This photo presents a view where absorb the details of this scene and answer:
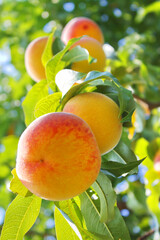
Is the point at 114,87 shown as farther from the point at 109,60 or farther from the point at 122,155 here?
the point at 109,60

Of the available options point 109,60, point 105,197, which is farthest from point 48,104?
point 109,60

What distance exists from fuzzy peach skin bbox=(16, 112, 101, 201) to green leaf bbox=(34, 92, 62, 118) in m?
0.17

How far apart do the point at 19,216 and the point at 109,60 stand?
3.88 feet

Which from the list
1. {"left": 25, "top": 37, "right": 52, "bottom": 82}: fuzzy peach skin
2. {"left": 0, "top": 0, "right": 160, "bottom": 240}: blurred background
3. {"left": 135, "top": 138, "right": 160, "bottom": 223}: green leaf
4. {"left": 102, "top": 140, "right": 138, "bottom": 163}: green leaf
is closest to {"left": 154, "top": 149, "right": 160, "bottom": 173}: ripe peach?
{"left": 135, "top": 138, "right": 160, "bottom": 223}: green leaf

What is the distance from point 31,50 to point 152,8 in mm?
1185

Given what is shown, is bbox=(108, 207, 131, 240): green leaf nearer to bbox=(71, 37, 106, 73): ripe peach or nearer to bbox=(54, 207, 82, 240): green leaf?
bbox=(54, 207, 82, 240): green leaf

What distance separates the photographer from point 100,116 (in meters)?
0.88

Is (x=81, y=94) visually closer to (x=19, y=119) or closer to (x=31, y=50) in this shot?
(x=31, y=50)

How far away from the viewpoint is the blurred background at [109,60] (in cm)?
198

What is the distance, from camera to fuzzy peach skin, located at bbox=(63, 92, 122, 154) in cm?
88

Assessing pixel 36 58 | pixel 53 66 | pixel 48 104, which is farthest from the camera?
pixel 36 58

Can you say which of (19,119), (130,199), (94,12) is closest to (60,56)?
(130,199)

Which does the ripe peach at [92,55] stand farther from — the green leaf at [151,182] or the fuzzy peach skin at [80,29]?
the green leaf at [151,182]

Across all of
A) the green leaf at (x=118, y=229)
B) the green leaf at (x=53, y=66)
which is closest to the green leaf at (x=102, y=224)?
the green leaf at (x=118, y=229)
